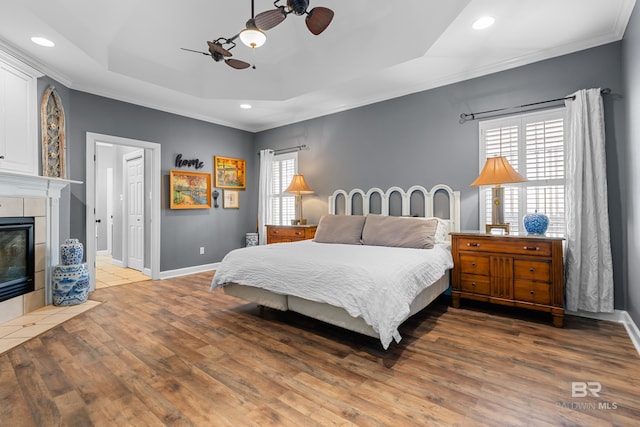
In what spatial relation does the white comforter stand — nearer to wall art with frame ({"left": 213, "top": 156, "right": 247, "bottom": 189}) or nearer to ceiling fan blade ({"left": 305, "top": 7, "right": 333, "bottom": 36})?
ceiling fan blade ({"left": 305, "top": 7, "right": 333, "bottom": 36})

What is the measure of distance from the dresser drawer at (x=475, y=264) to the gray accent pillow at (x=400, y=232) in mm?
398

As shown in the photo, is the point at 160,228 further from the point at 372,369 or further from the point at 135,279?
the point at 372,369

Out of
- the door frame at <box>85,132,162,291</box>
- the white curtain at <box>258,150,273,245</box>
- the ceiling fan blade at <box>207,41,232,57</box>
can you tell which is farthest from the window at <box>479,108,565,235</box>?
the door frame at <box>85,132,162,291</box>

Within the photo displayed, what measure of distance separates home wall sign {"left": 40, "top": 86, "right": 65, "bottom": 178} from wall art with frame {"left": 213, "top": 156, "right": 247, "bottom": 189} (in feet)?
7.40

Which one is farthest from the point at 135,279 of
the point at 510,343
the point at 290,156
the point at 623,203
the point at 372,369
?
the point at 623,203

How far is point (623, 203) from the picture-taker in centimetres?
287

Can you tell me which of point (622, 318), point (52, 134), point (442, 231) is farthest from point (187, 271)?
point (622, 318)

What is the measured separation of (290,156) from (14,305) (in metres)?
4.17

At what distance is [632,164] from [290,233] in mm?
4048

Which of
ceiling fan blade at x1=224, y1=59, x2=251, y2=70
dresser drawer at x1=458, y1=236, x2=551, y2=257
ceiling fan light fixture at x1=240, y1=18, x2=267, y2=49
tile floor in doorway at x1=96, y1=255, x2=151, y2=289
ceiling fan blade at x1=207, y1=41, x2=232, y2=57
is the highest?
ceiling fan blade at x1=224, y1=59, x2=251, y2=70

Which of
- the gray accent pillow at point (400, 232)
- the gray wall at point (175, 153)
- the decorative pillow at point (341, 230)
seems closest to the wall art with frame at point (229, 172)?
the gray wall at point (175, 153)

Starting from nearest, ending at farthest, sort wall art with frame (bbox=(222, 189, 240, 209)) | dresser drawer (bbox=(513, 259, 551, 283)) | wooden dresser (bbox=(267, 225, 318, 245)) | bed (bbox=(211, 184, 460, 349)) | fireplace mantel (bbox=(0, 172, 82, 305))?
bed (bbox=(211, 184, 460, 349)) < dresser drawer (bbox=(513, 259, 551, 283)) < fireplace mantel (bbox=(0, 172, 82, 305)) < wooden dresser (bbox=(267, 225, 318, 245)) < wall art with frame (bbox=(222, 189, 240, 209))

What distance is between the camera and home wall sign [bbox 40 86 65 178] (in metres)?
3.56

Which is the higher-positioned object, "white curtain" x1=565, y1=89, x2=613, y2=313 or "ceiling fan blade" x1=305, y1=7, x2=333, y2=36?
"ceiling fan blade" x1=305, y1=7, x2=333, y2=36
